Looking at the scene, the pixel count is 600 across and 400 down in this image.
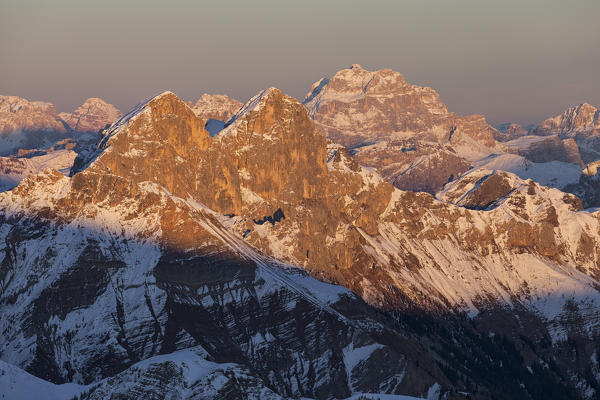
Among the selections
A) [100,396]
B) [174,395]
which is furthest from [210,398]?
[100,396]

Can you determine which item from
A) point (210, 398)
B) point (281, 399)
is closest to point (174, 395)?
point (210, 398)

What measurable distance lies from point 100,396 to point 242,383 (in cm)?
2391

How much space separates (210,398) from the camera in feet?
630

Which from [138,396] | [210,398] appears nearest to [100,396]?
[138,396]

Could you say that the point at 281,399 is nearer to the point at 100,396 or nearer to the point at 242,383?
the point at 242,383

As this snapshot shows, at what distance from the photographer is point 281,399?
19925 centimetres

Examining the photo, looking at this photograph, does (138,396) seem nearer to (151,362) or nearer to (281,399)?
(151,362)

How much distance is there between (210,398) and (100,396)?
736 inches

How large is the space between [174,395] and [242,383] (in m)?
12.5

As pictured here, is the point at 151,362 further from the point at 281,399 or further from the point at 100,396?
the point at 281,399

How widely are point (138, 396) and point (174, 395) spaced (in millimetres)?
6019

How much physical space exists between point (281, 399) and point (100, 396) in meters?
30.6

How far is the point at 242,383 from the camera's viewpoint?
198125 mm

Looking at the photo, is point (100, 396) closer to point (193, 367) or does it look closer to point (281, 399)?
point (193, 367)
